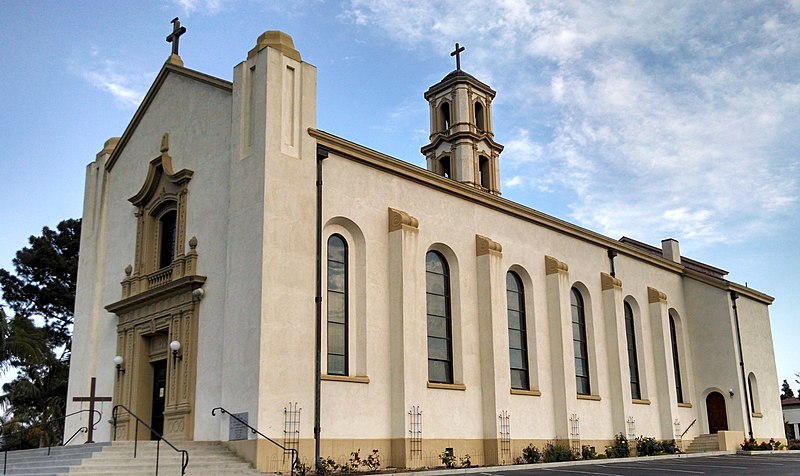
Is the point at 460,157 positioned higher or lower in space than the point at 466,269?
higher

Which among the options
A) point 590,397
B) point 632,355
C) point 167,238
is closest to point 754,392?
point 632,355

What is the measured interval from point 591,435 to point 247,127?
16860 millimetres

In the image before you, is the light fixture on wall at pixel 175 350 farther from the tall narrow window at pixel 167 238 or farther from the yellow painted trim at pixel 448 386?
the yellow painted trim at pixel 448 386

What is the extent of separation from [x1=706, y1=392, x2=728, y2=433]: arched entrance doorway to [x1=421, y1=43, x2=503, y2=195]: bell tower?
1418cm

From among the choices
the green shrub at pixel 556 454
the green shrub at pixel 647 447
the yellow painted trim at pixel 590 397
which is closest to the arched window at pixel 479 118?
the yellow painted trim at pixel 590 397

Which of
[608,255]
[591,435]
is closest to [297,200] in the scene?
[591,435]

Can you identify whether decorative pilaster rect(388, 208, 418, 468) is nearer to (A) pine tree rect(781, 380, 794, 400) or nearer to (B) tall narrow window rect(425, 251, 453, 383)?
(B) tall narrow window rect(425, 251, 453, 383)

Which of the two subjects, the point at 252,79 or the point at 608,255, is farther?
the point at 608,255

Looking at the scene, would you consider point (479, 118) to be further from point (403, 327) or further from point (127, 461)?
point (127, 461)

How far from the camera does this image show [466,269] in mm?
25953

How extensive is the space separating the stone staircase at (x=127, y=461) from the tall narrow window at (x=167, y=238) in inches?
259

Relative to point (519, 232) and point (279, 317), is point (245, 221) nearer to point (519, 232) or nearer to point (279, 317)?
point (279, 317)

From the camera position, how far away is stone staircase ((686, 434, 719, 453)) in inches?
1347

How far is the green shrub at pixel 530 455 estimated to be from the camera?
82.8ft
